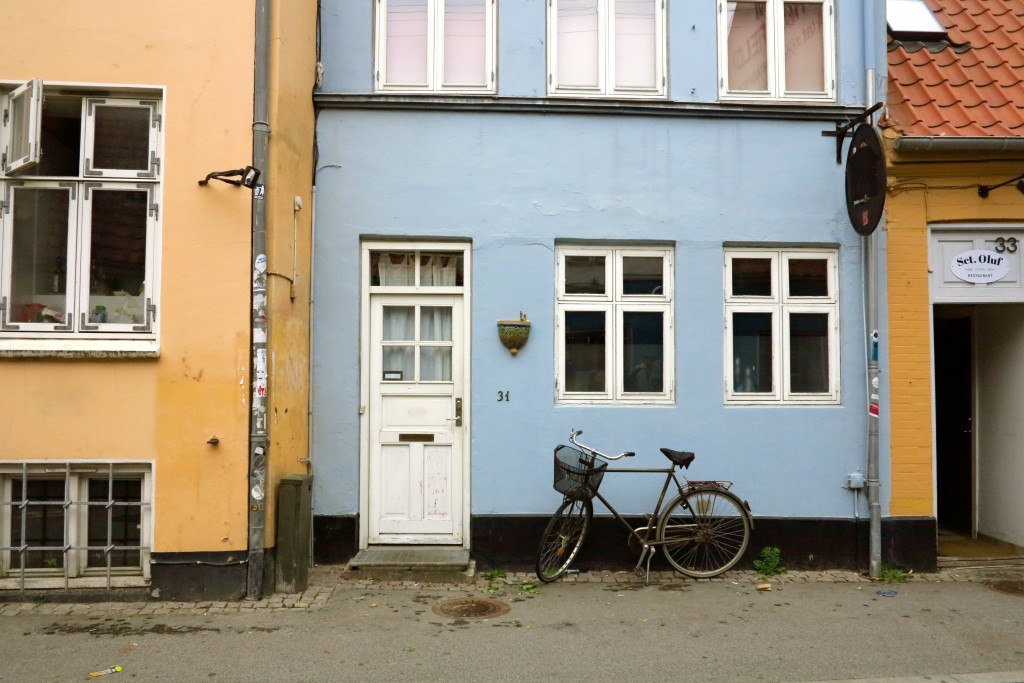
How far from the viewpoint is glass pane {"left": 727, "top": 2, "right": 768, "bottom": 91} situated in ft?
24.1

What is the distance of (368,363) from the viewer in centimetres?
712

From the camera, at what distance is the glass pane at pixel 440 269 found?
7.22 metres

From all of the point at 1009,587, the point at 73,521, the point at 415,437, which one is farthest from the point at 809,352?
the point at 73,521

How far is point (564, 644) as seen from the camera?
5234mm

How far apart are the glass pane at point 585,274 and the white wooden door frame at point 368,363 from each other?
0.96 meters

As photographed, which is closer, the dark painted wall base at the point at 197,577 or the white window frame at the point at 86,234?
the dark painted wall base at the point at 197,577

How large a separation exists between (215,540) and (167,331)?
169 centimetres

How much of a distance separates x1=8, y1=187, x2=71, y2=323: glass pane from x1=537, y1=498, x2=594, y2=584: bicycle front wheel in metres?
4.42

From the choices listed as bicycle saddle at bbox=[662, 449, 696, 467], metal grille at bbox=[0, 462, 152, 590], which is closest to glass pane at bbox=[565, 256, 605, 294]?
bicycle saddle at bbox=[662, 449, 696, 467]

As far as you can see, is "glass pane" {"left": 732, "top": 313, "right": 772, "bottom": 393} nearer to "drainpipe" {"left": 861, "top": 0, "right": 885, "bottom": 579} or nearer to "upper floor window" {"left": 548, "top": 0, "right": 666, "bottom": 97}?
"drainpipe" {"left": 861, "top": 0, "right": 885, "bottom": 579}

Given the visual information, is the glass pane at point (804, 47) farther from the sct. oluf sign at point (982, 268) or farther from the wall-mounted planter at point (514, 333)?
the wall-mounted planter at point (514, 333)

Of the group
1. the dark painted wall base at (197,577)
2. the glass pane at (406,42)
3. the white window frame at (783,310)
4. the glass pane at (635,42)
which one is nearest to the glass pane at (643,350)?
the white window frame at (783,310)

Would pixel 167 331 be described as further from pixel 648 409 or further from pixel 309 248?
pixel 648 409

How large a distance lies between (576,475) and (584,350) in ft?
4.19
